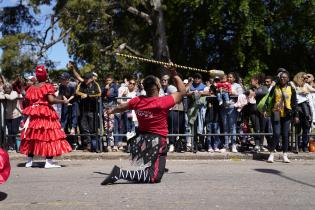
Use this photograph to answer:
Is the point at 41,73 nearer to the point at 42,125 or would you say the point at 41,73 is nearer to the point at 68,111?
the point at 42,125

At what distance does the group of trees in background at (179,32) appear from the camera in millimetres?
24250

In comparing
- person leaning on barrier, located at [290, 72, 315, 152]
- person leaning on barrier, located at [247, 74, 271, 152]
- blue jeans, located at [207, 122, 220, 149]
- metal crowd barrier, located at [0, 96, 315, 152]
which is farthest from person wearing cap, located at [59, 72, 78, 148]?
person leaning on barrier, located at [290, 72, 315, 152]

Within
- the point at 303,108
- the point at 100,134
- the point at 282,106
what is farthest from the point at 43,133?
the point at 303,108

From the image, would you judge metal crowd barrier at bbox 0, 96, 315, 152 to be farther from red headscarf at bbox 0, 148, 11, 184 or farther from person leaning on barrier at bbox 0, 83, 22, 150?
red headscarf at bbox 0, 148, 11, 184

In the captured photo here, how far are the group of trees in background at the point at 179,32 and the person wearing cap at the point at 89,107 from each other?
420 inches

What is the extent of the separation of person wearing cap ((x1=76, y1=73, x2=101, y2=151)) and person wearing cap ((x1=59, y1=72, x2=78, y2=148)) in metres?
0.26

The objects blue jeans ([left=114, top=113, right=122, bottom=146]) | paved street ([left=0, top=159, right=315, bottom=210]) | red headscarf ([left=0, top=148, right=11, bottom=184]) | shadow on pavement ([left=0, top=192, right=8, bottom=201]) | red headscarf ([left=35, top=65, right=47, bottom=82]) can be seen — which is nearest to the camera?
paved street ([left=0, top=159, right=315, bottom=210])

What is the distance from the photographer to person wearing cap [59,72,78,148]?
43.3ft

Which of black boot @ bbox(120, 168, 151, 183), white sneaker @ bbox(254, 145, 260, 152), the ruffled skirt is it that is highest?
the ruffled skirt

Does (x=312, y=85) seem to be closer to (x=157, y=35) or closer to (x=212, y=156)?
(x=212, y=156)

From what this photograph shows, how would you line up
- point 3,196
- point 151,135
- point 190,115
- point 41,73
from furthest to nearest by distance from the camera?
point 190,115 < point 41,73 < point 151,135 < point 3,196

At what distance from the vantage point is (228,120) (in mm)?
13000

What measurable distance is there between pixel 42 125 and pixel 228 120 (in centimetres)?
481

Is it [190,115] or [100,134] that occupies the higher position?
[190,115]
